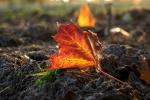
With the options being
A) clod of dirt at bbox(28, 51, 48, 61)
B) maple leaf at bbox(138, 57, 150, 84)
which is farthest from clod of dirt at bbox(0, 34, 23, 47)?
maple leaf at bbox(138, 57, 150, 84)

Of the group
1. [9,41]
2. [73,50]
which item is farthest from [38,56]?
[9,41]

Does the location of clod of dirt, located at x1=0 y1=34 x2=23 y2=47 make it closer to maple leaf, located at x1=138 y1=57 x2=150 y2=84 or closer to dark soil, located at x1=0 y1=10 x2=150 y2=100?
dark soil, located at x1=0 y1=10 x2=150 y2=100

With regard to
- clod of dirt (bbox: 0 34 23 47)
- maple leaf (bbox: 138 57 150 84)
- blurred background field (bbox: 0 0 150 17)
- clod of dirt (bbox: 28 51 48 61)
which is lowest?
maple leaf (bbox: 138 57 150 84)

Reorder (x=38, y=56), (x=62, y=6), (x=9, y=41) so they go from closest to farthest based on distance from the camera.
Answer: (x=38, y=56) < (x=9, y=41) < (x=62, y=6)

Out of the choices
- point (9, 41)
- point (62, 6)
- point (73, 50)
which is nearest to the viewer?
point (73, 50)

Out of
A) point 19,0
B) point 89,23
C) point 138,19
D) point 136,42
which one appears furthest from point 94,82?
point 19,0

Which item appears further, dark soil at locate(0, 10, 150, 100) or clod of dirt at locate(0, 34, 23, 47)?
clod of dirt at locate(0, 34, 23, 47)

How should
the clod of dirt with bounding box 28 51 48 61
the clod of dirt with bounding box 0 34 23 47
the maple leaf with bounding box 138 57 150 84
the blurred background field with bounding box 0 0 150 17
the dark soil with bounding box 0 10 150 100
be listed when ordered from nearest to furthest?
the dark soil with bounding box 0 10 150 100, the maple leaf with bounding box 138 57 150 84, the clod of dirt with bounding box 28 51 48 61, the clod of dirt with bounding box 0 34 23 47, the blurred background field with bounding box 0 0 150 17

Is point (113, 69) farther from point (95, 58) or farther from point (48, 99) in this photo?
point (48, 99)

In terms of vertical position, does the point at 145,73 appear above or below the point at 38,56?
below

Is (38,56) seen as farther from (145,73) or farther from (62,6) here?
(62,6)
